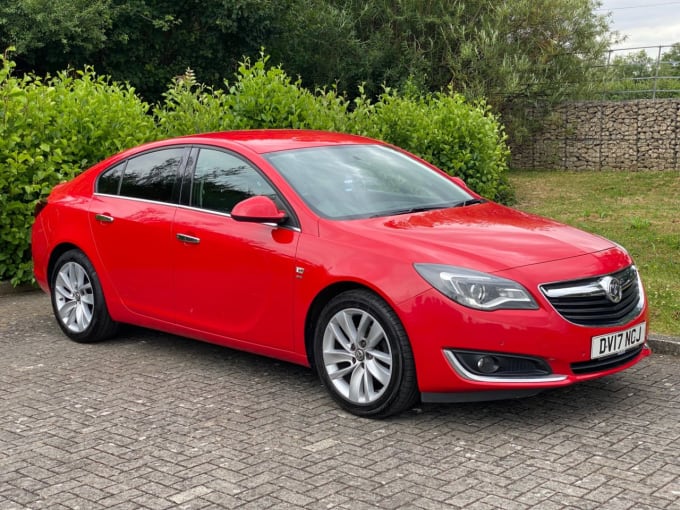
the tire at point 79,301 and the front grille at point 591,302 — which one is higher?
the front grille at point 591,302

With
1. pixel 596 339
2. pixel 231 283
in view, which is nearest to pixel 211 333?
pixel 231 283

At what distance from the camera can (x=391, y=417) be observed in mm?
5441

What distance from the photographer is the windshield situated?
236 inches

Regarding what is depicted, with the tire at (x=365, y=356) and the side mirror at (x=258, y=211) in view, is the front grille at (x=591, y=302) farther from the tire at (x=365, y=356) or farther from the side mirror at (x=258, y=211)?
the side mirror at (x=258, y=211)

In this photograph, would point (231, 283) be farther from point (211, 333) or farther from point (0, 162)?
point (0, 162)

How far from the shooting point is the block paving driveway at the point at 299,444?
14.3 feet

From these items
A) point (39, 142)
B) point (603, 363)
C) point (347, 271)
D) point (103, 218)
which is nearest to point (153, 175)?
point (103, 218)

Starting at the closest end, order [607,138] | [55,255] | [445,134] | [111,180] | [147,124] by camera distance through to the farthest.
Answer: [111,180] < [55,255] < [147,124] < [445,134] < [607,138]

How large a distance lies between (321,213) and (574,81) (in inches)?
975

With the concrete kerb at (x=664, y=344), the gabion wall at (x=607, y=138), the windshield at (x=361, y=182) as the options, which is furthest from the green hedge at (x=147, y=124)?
the gabion wall at (x=607, y=138)

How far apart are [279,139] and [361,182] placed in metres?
0.78

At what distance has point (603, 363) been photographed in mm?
5348

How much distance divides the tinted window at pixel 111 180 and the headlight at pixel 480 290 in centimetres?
315

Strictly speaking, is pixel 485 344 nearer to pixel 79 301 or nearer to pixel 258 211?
pixel 258 211
